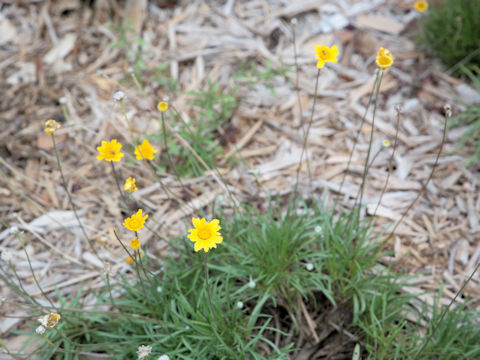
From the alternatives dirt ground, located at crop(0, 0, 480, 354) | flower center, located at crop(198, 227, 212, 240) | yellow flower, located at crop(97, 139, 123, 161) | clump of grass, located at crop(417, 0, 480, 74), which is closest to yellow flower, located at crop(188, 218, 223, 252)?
flower center, located at crop(198, 227, 212, 240)

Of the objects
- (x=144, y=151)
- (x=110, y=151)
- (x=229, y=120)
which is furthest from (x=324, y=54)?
(x=229, y=120)

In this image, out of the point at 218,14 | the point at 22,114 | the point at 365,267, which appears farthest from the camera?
the point at 218,14

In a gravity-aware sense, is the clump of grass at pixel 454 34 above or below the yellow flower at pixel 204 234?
above

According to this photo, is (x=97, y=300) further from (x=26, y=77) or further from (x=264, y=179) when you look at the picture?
(x=26, y=77)

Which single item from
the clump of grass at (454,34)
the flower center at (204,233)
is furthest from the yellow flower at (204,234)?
the clump of grass at (454,34)

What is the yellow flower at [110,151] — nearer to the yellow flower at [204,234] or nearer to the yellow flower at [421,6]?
the yellow flower at [204,234]

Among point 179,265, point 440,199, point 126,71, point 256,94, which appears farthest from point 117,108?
point 440,199
